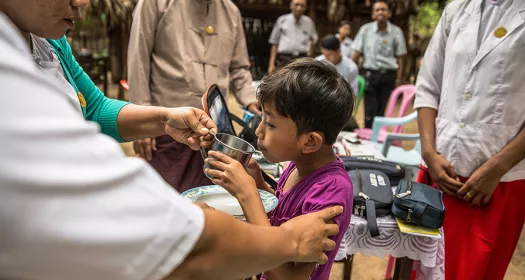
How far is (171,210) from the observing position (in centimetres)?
57

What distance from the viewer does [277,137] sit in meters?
1.32

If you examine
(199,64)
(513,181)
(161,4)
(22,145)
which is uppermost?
(22,145)

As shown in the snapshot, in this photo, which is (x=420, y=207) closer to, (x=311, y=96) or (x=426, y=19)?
(x=311, y=96)

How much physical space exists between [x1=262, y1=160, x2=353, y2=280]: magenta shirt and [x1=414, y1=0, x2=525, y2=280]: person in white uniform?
959 millimetres

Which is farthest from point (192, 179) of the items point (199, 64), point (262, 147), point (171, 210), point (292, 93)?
point (171, 210)

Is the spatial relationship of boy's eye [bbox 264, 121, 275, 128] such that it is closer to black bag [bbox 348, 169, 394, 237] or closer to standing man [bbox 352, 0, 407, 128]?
black bag [bbox 348, 169, 394, 237]

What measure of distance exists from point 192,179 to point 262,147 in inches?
49.8

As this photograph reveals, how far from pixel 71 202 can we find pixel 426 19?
420 inches

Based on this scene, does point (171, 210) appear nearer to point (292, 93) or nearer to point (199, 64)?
point (292, 93)

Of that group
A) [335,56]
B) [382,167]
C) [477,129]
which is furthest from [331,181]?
[335,56]

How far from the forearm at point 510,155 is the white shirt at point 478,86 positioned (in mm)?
35

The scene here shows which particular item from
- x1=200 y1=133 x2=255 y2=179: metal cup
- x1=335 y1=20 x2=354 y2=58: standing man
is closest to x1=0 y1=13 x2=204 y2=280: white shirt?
x1=200 y1=133 x2=255 y2=179: metal cup

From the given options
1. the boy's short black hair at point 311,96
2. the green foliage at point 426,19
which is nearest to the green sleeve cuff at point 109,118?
the boy's short black hair at point 311,96

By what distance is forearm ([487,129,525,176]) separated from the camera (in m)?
1.85
